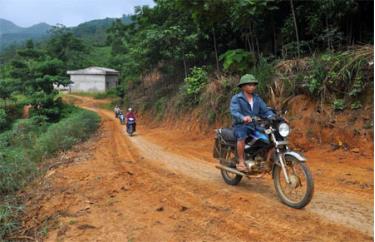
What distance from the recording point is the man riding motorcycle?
5.64 meters

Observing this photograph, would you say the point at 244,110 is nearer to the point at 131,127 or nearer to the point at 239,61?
the point at 239,61

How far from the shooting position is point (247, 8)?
11742mm

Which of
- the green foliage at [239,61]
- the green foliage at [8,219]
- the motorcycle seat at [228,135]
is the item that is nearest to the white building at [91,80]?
the green foliage at [239,61]

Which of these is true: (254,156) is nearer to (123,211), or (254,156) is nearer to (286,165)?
(286,165)

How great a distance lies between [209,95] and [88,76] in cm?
4168

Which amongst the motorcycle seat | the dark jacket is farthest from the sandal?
the dark jacket

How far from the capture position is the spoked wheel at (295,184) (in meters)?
4.68

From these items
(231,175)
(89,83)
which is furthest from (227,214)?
(89,83)

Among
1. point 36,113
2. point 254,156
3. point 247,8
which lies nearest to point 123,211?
point 254,156

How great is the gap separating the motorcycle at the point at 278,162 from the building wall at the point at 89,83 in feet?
159

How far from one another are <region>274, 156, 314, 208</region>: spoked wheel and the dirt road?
0.48 ft

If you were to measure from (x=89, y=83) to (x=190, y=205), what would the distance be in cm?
5014

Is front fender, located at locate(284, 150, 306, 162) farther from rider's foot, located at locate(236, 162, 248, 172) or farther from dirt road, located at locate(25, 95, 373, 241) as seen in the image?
rider's foot, located at locate(236, 162, 248, 172)

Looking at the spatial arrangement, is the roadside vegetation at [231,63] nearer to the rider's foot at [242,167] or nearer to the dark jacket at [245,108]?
the rider's foot at [242,167]
